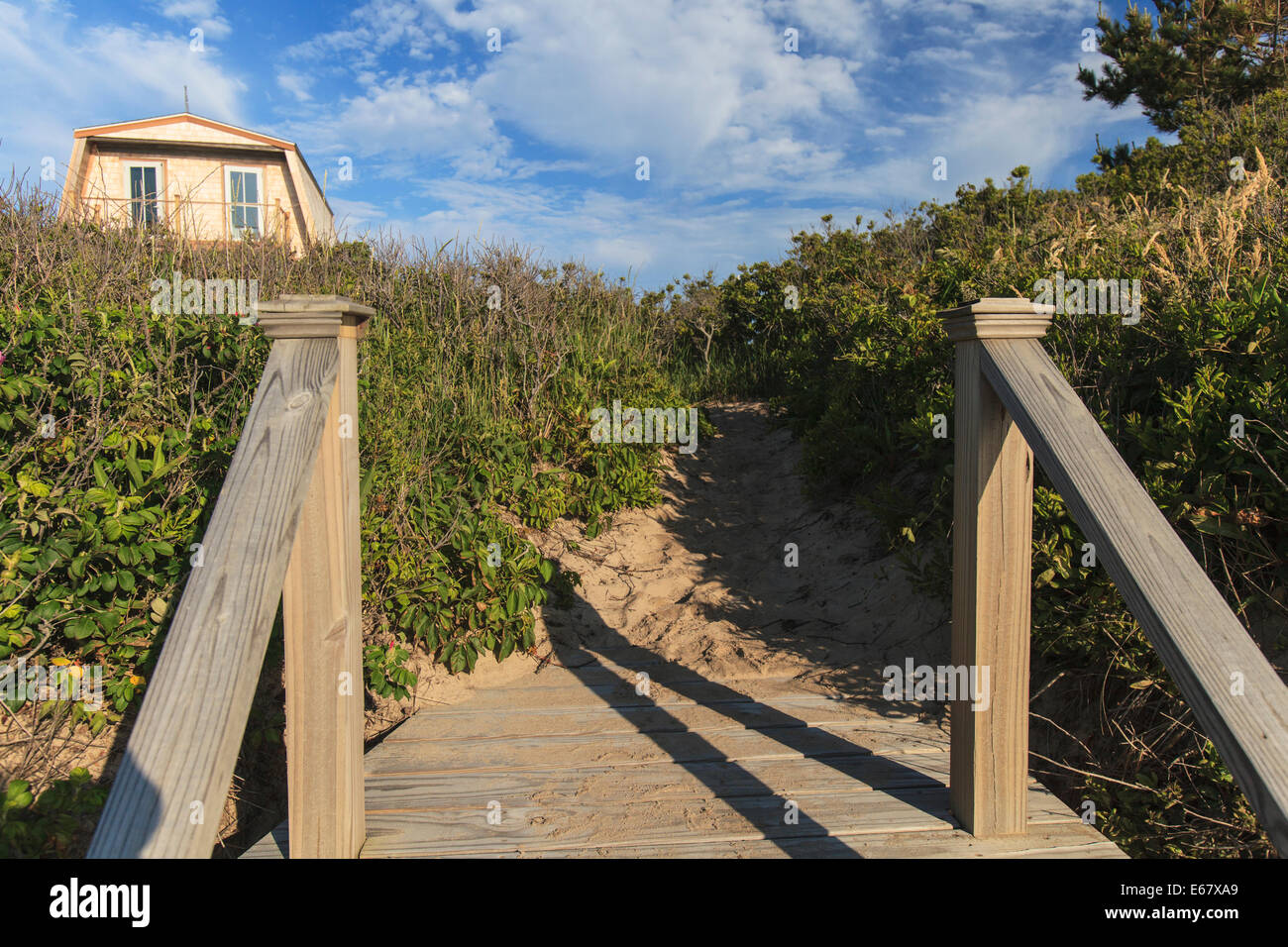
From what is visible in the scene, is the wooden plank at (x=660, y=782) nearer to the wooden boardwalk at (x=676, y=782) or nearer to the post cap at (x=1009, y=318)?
the wooden boardwalk at (x=676, y=782)

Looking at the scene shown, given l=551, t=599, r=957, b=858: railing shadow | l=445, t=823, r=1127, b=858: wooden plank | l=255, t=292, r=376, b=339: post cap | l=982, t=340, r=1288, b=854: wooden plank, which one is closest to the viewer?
l=982, t=340, r=1288, b=854: wooden plank

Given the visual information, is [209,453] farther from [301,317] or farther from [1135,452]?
[1135,452]

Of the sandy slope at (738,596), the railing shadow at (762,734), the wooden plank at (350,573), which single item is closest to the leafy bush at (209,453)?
the sandy slope at (738,596)

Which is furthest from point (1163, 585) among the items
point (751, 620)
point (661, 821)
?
point (751, 620)

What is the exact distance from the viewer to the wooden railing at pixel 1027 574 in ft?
4.67

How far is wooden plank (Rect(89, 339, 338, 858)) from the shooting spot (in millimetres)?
1251

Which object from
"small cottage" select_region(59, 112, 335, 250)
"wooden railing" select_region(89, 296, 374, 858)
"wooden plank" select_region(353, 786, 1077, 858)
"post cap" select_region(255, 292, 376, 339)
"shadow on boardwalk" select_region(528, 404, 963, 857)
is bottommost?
"wooden plank" select_region(353, 786, 1077, 858)

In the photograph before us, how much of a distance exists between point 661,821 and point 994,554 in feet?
4.59

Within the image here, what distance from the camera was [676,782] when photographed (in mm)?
2918

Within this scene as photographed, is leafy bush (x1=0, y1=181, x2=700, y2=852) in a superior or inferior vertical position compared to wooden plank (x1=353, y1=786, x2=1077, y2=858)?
superior

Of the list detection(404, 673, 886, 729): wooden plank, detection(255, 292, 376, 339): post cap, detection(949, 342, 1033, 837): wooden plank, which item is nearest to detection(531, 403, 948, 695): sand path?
detection(404, 673, 886, 729): wooden plank

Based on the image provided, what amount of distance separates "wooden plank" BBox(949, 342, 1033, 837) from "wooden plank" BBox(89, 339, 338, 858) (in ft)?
5.98

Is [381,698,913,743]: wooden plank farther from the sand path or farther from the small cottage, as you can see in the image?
the small cottage

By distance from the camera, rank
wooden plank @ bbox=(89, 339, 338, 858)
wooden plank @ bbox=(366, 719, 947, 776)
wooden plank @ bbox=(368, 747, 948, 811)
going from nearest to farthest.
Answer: wooden plank @ bbox=(89, 339, 338, 858) < wooden plank @ bbox=(368, 747, 948, 811) < wooden plank @ bbox=(366, 719, 947, 776)
